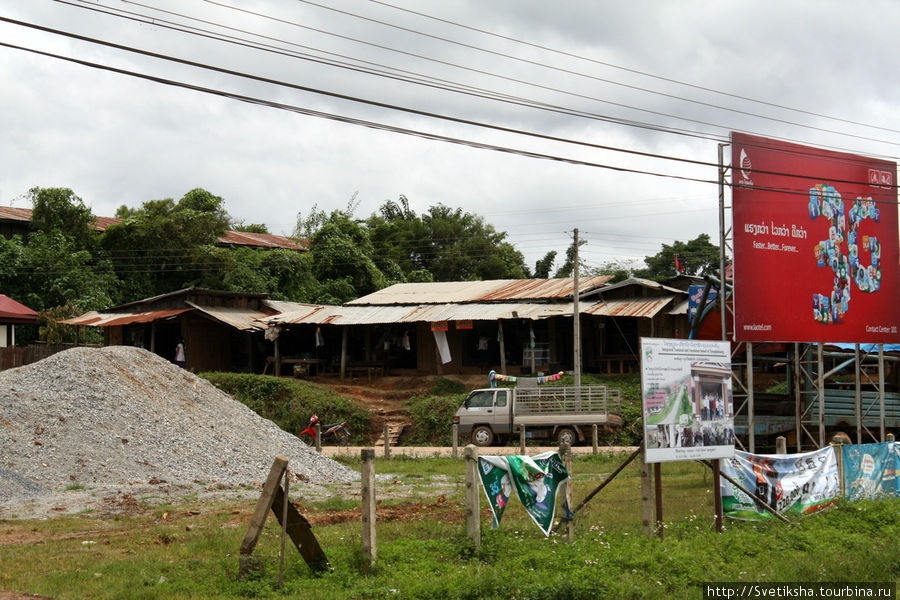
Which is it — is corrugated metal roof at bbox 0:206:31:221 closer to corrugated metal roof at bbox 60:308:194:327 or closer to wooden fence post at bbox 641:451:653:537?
corrugated metal roof at bbox 60:308:194:327

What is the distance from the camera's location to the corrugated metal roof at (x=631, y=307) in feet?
103

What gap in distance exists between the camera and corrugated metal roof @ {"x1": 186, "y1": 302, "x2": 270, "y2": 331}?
36656 mm

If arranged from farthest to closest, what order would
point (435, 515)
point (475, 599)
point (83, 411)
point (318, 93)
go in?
point (83, 411) → point (435, 515) → point (318, 93) → point (475, 599)

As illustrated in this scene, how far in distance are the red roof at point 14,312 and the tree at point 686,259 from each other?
37559 mm

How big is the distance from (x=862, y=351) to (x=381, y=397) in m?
16.4

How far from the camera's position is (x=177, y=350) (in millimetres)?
38562

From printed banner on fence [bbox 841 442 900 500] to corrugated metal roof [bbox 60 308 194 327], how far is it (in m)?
28.9

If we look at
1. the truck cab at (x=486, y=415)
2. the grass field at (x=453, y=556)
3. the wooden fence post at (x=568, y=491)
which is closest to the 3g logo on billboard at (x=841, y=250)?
the truck cab at (x=486, y=415)

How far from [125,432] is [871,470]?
13.8 m

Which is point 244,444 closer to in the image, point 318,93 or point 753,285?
point 318,93

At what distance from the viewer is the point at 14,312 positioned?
37.1 metres

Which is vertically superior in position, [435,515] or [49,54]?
[49,54]

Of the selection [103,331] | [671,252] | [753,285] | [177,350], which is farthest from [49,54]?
[671,252]

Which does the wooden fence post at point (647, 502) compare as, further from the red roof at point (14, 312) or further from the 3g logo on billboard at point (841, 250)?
the red roof at point (14, 312)
